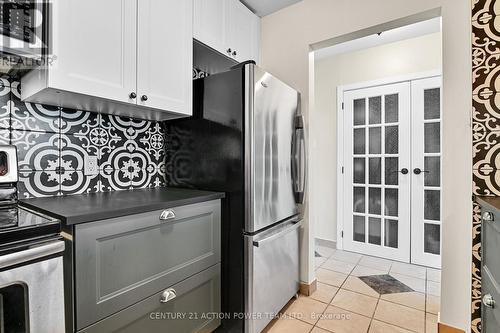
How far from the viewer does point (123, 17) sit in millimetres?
1321

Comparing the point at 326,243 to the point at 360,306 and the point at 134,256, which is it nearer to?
the point at 360,306

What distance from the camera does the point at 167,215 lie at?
1.28m

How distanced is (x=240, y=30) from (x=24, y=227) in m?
2.01

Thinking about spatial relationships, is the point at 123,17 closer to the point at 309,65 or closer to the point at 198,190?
the point at 198,190

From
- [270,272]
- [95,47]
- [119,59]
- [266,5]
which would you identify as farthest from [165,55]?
[270,272]

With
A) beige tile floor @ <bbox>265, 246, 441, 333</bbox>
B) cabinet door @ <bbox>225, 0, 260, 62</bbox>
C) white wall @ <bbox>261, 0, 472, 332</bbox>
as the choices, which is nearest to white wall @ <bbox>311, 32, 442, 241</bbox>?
beige tile floor @ <bbox>265, 246, 441, 333</bbox>

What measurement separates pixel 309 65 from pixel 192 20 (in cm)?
104

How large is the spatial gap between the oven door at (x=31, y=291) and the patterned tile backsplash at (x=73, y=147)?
70 cm

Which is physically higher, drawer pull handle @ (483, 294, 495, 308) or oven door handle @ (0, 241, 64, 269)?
oven door handle @ (0, 241, 64, 269)

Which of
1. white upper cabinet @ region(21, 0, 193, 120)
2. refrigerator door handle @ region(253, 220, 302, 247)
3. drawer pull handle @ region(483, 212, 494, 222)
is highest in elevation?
white upper cabinet @ region(21, 0, 193, 120)

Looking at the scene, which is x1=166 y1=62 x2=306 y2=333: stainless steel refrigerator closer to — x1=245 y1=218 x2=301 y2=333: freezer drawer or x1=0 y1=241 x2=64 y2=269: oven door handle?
x1=245 y1=218 x2=301 y2=333: freezer drawer

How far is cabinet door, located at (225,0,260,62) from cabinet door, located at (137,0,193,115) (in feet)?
1.43

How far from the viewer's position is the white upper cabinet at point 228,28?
5.84 feet

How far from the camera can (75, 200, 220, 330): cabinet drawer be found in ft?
3.27
